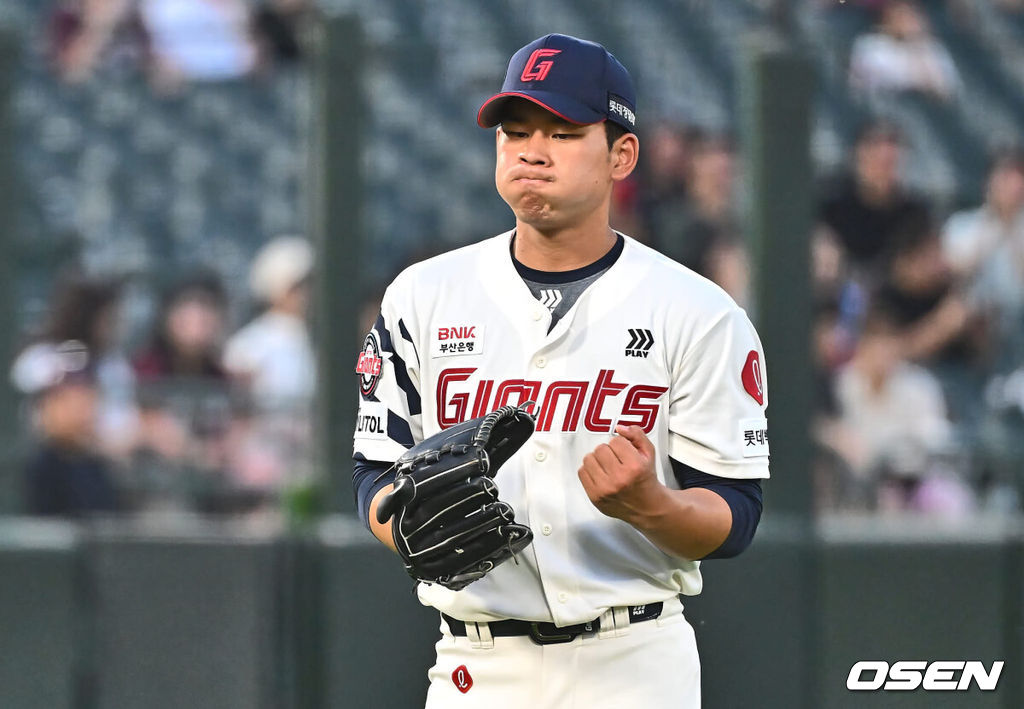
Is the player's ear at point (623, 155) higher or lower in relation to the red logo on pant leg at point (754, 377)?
higher

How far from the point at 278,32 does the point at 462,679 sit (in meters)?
5.80

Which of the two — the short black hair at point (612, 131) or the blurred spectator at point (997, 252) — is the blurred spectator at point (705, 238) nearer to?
the blurred spectator at point (997, 252)

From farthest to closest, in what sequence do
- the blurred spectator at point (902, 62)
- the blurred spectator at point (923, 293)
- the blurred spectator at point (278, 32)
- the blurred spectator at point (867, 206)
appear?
the blurred spectator at point (278, 32), the blurred spectator at point (902, 62), the blurred spectator at point (923, 293), the blurred spectator at point (867, 206)

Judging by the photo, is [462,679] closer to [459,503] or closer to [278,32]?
[459,503]

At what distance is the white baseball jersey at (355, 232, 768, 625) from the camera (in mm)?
2621

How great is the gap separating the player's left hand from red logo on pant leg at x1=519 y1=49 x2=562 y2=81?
2.06 feet

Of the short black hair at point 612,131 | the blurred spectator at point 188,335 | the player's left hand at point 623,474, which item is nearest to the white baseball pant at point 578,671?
the player's left hand at point 623,474

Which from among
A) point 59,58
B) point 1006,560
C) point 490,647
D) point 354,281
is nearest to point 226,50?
point 59,58

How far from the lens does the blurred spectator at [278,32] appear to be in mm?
7766

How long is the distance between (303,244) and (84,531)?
97.2 inches

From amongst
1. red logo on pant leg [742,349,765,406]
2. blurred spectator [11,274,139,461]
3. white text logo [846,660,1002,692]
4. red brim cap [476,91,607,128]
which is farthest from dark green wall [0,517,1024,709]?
red brim cap [476,91,607,128]

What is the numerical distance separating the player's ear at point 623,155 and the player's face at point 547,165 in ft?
0.13

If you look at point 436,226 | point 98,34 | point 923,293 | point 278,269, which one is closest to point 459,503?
point 436,226

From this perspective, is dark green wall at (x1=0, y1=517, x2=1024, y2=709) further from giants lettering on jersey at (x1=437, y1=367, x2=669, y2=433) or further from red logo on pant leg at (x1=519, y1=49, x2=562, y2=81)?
red logo on pant leg at (x1=519, y1=49, x2=562, y2=81)
